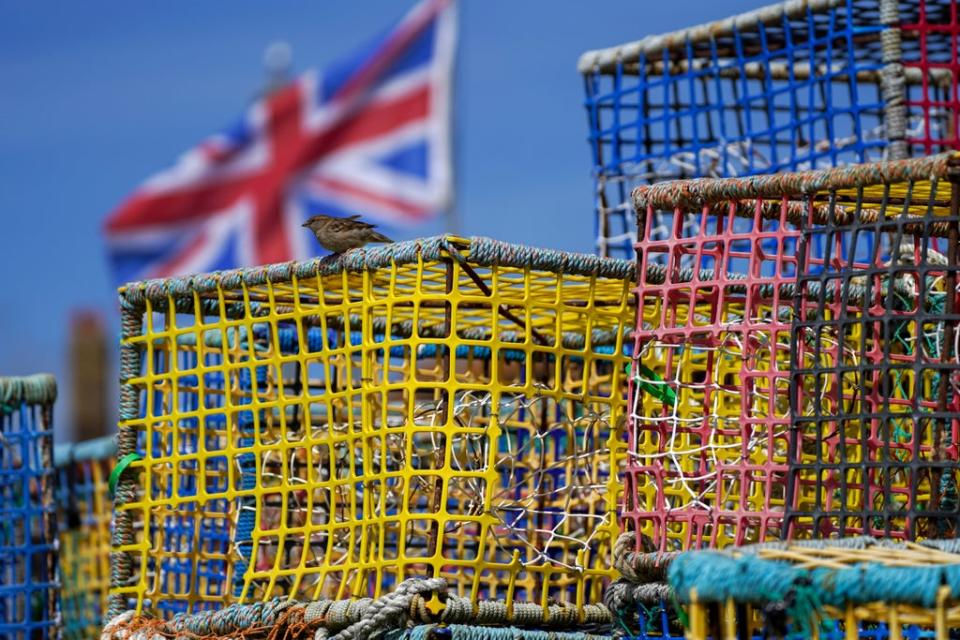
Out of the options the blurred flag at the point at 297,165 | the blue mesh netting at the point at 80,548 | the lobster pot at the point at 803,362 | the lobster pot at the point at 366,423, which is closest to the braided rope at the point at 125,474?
the lobster pot at the point at 366,423

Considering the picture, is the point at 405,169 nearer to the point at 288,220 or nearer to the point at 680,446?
the point at 288,220

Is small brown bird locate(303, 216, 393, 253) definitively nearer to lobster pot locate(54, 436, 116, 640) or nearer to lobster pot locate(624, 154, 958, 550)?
lobster pot locate(624, 154, 958, 550)

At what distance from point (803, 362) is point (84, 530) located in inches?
155

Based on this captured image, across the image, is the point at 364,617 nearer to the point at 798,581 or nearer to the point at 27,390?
the point at 798,581

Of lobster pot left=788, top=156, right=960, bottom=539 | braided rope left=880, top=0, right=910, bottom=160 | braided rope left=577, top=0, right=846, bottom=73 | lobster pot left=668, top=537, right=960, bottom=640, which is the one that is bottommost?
lobster pot left=668, top=537, right=960, bottom=640

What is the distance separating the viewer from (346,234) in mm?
4469

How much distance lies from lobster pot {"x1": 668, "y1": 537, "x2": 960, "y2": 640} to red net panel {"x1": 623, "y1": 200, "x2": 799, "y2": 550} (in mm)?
824

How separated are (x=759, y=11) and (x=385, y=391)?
2.47 metres

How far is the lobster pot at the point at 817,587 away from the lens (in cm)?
277

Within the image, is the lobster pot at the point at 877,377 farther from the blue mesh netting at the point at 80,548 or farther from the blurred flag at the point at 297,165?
the blurred flag at the point at 297,165

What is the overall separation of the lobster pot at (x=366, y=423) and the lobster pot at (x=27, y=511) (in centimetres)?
44

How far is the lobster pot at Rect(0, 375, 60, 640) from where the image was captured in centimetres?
558

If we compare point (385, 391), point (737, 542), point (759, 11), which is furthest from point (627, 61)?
point (737, 542)

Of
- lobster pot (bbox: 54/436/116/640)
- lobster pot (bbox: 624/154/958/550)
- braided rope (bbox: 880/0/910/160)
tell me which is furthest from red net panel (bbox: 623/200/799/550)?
lobster pot (bbox: 54/436/116/640)
